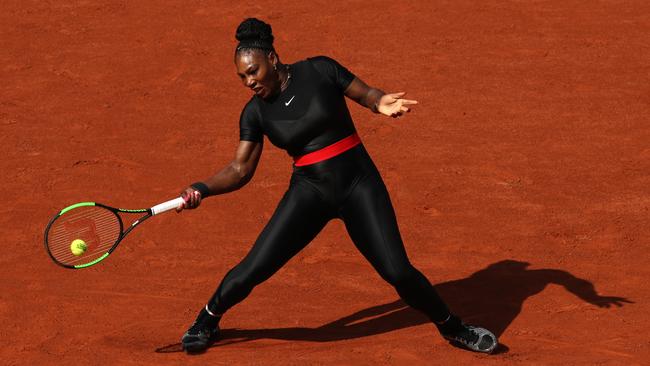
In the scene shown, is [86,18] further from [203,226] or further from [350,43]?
[203,226]

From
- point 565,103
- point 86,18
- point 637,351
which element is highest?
point 86,18

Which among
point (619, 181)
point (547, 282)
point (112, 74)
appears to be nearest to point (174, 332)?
point (547, 282)

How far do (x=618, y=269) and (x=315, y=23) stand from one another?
7161 millimetres

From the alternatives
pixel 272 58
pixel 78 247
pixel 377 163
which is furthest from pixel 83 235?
pixel 377 163

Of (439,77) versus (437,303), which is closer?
(437,303)

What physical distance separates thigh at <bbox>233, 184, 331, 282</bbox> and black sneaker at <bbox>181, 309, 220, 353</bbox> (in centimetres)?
55

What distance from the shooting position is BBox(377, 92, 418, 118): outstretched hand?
9766 mm

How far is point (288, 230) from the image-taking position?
33.4ft

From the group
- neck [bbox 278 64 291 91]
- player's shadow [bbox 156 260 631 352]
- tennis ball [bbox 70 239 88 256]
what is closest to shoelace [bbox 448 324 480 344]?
player's shadow [bbox 156 260 631 352]

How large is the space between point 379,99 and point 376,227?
92 cm

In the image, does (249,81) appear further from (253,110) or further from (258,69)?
(253,110)

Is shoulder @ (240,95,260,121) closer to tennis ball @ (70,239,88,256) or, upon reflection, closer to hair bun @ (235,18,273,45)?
hair bun @ (235,18,273,45)

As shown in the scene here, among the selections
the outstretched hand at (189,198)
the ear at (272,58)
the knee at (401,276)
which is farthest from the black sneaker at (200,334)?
the ear at (272,58)

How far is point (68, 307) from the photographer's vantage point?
11.6 metres
